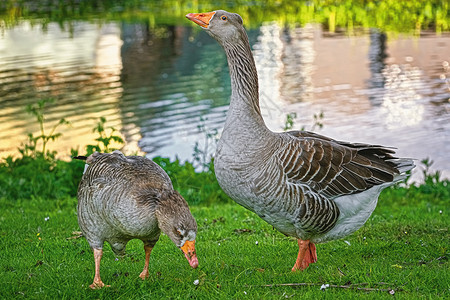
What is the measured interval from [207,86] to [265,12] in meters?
14.6

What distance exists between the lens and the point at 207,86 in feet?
56.9

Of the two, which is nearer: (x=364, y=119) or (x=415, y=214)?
(x=415, y=214)

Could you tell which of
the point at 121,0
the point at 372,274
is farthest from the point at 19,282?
the point at 121,0

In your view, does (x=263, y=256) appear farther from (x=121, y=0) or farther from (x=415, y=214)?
(x=121, y=0)

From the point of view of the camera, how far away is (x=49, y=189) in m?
9.52

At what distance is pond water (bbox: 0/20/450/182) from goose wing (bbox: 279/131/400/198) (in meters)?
4.20

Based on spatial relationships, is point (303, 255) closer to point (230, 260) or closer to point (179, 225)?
point (230, 260)

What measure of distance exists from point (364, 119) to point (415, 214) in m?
6.07

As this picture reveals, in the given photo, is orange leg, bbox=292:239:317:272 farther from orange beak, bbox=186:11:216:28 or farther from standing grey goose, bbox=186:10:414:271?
orange beak, bbox=186:11:216:28

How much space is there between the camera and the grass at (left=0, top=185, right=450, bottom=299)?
196 inches

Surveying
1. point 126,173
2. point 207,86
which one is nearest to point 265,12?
point 207,86

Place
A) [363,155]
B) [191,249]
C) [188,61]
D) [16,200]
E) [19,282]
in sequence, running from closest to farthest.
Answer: [191,249], [19,282], [363,155], [16,200], [188,61]

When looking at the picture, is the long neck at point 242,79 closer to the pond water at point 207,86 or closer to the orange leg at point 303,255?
the orange leg at point 303,255

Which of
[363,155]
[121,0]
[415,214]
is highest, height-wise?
[121,0]
